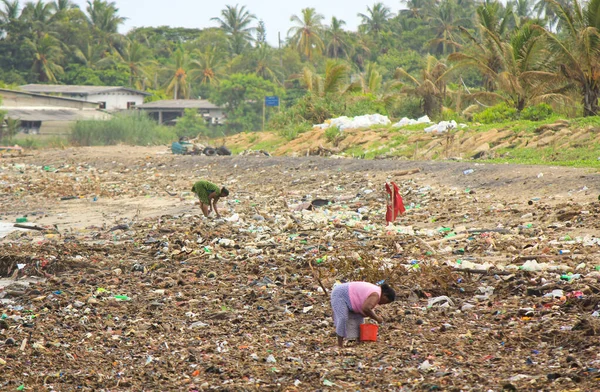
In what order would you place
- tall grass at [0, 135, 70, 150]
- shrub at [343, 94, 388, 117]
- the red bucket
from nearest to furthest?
the red bucket
shrub at [343, 94, 388, 117]
tall grass at [0, 135, 70, 150]

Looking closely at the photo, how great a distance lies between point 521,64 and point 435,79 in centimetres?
896

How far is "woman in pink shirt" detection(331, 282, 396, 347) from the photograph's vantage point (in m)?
6.04

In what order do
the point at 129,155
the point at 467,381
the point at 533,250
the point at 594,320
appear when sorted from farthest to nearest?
the point at 129,155 → the point at 533,250 → the point at 594,320 → the point at 467,381

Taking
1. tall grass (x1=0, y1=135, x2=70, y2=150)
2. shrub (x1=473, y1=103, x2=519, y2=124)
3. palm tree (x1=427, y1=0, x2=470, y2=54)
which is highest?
palm tree (x1=427, y1=0, x2=470, y2=54)

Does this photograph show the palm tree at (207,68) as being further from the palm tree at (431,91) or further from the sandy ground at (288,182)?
the sandy ground at (288,182)

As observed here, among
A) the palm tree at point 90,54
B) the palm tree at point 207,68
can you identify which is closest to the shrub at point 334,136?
the palm tree at point 207,68

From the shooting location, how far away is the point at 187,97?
57.0 metres

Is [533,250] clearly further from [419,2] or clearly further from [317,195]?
[419,2]

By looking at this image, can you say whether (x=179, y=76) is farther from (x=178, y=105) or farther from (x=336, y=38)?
(x=336, y=38)

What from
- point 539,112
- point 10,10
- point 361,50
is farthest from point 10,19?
point 539,112

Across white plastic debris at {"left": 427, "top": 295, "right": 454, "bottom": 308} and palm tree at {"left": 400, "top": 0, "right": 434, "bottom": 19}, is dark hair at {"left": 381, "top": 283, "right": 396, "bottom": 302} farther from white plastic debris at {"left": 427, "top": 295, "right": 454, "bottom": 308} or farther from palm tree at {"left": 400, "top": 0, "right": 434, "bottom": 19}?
palm tree at {"left": 400, "top": 0, "right": 434, "bottom": 19}

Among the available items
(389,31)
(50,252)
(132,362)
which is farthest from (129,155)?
(389,31)

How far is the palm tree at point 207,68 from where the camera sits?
5406 centimetres

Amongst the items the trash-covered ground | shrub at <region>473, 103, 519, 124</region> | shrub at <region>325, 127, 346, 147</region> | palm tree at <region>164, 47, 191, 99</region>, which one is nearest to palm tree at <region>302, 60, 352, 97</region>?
shrub at <region>325, 127, 346, 147</region>
